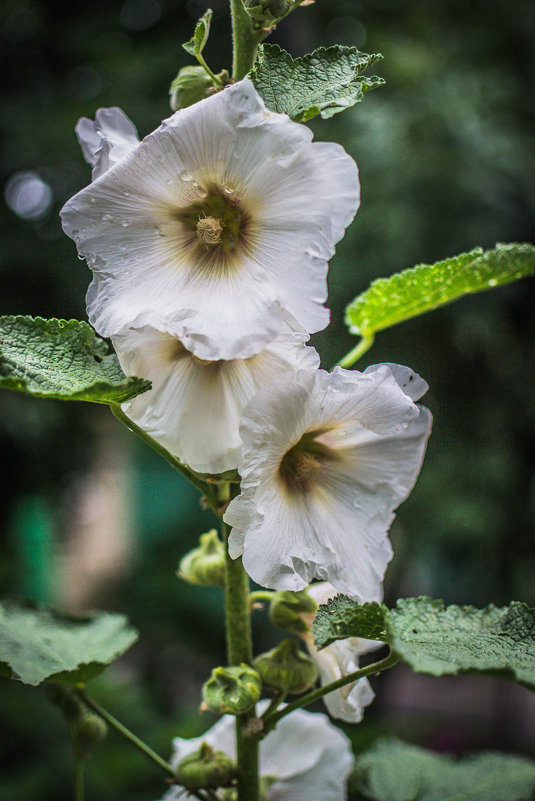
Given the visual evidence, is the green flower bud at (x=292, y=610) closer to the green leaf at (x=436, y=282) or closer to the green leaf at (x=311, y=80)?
the green leaf at (x=436, y=282)

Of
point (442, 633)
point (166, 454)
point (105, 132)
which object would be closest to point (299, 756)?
point (442, 633)

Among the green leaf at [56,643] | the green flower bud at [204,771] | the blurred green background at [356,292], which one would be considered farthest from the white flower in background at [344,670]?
the blurred green background at [356,292]

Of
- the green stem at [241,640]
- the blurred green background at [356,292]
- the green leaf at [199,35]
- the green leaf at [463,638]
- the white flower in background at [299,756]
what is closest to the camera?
the green leaf at [463,638]

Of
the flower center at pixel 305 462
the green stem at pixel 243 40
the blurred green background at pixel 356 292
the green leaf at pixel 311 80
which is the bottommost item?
the blurred green background at pixel 356 292

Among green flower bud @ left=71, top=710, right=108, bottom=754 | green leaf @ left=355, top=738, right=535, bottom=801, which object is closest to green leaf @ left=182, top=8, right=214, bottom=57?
green flower bud @ left=71, top=710, right=108, bottom=754

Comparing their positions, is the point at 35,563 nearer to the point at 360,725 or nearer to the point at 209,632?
the point at 209,632

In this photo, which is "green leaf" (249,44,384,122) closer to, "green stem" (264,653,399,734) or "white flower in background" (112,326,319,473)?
"white flower in background" (112,326,319,473)
